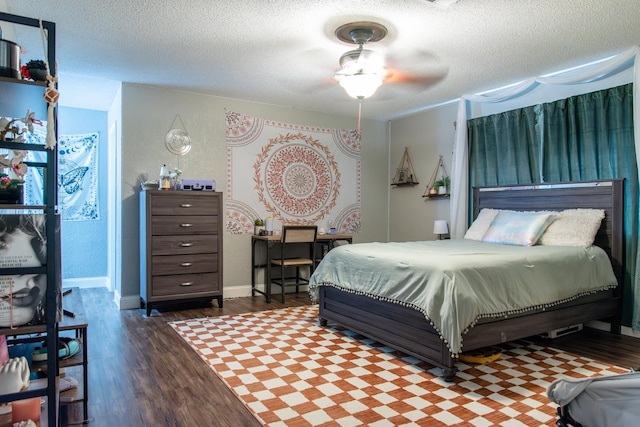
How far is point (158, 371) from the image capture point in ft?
9.32

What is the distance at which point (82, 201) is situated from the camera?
19.1 feet

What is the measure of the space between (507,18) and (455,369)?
2.38 m

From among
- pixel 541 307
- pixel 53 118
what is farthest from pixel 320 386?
pixel 53 118

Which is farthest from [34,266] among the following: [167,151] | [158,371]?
[167,151]

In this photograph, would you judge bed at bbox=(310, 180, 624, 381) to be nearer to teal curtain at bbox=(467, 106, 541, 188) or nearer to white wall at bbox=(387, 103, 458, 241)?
teal curtain at bbox=(467, 106, 541, 188)

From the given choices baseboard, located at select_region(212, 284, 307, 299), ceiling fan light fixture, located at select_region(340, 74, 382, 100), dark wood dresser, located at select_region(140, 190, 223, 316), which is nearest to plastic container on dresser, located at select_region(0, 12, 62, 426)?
ceiling fan light fixture, located at select_region(340, 74, 382, 100)

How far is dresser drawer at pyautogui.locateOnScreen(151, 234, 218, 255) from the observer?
4297mm

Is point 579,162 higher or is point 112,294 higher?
point 579,162

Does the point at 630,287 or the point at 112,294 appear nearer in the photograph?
the point at 630,287

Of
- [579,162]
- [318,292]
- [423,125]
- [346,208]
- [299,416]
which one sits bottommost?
[299,416]

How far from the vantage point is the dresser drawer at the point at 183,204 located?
429cm

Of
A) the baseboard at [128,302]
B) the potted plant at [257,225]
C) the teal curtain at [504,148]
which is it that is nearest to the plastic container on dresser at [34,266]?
the baseboard at [128,302]

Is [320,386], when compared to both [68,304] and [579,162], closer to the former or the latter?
[68,304]

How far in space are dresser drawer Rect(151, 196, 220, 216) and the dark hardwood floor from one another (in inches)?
41.1
